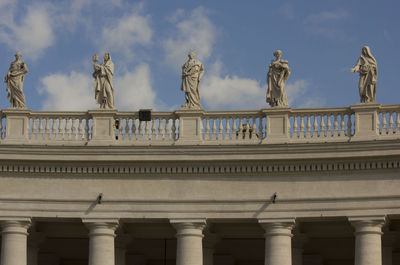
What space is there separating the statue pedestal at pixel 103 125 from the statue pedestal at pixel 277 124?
6.54 m

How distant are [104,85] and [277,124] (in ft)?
25.5

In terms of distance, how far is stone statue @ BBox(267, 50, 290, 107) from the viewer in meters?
47.7

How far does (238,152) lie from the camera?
4656 cm

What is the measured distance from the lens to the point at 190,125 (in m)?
47.8

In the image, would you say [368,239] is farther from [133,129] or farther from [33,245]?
[33,245]

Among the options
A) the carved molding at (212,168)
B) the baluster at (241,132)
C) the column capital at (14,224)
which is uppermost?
the baluster at (241,132)

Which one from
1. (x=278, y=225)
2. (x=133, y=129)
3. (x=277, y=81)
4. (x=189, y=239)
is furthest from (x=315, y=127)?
(x=133, y=129)

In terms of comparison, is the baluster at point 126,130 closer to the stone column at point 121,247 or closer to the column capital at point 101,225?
the column capital at point 101,225

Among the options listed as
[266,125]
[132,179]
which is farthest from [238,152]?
[132,179]

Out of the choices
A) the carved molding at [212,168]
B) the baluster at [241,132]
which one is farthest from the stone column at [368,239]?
the baluster at [241,132]

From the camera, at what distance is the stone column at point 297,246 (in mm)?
48719

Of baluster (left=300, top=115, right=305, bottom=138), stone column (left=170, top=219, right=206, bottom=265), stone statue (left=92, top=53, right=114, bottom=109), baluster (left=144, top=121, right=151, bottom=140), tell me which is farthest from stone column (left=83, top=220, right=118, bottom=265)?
baluster (left=300, top=115, right=305, bottom=138)

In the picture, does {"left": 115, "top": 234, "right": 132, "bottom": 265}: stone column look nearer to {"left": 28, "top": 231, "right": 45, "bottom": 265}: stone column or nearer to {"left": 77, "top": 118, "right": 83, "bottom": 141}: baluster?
{"left": 28, "top": 231, "right": 45, "bottom": 265}: stone column

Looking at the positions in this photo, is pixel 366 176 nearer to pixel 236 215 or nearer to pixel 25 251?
pixel 236 215
